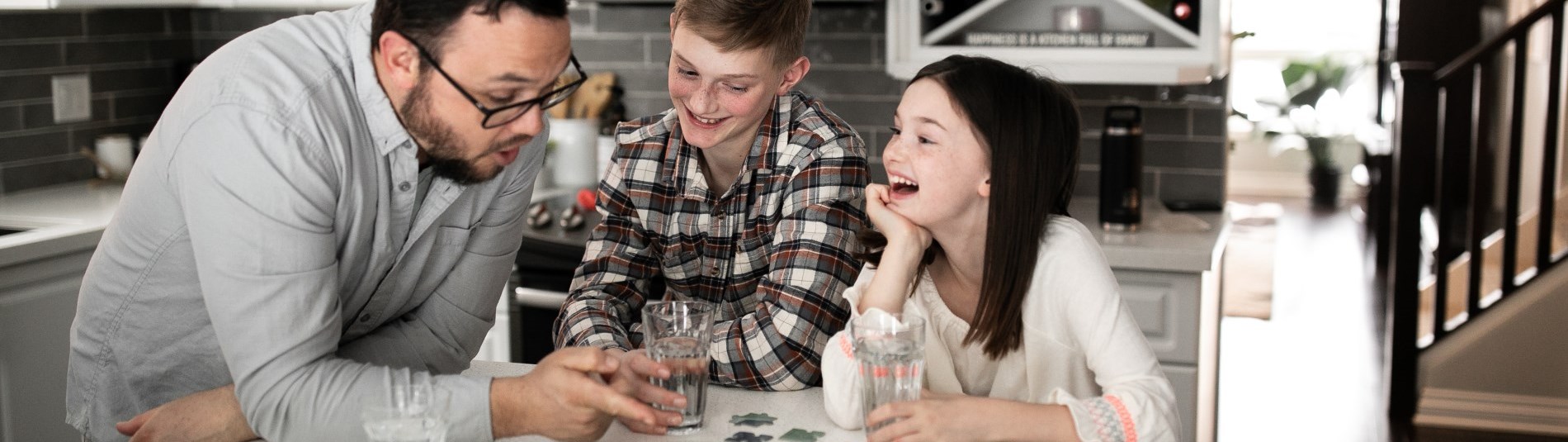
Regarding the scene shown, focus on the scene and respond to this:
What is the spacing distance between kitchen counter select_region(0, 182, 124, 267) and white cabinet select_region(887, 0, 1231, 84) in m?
1.87

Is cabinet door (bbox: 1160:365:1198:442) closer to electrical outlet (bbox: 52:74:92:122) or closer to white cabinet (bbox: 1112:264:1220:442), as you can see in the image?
white cabinet (bbox: 1112:264:1220:442)

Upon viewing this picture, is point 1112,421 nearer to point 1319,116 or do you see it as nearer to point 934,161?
point 934,161

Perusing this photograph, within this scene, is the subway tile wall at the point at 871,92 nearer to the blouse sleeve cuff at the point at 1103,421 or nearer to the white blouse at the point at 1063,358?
the white blouse at the point at 1063,358

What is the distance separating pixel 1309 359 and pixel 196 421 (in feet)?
15.0

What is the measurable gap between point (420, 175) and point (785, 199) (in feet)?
1.80

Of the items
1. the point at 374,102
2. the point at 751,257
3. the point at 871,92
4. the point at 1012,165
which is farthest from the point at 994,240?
the point at 871,92

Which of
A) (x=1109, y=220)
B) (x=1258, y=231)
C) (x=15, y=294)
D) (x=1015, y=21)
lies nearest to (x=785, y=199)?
(x=1109, y=220)

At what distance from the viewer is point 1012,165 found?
66.6 inches

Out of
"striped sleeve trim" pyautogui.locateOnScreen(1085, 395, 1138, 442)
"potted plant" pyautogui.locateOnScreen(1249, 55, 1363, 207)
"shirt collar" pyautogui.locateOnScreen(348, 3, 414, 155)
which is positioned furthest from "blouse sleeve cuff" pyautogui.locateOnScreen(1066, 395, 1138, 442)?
"potted plant" pyautogui.locateOnScreen(1249, 55, 1363, 207)

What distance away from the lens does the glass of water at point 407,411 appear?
4.06 feet

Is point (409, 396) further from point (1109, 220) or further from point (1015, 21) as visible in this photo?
point (1015, 21)

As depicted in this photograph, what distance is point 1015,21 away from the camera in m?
3.29

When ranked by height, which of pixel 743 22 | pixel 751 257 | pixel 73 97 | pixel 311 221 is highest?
pixel 743 22

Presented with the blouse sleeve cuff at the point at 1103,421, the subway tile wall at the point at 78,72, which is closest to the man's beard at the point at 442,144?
the blouse sleeve cuff at the point at 1103,421
